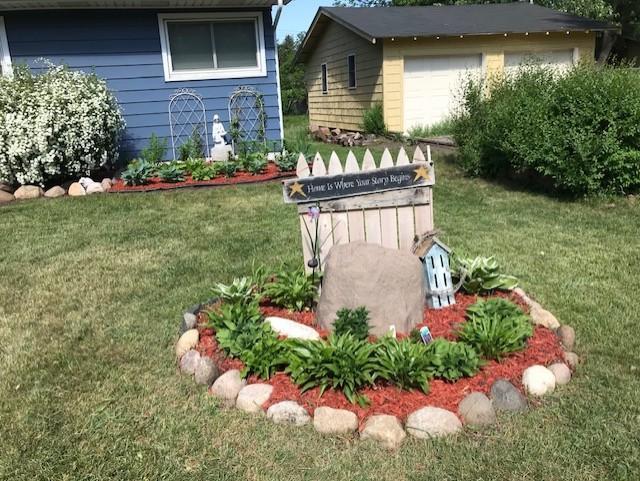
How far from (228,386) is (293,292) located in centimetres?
91

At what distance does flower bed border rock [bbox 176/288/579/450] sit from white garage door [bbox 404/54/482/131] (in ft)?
40.3

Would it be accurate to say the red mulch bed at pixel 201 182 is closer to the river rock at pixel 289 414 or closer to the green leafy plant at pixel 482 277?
the green leafy plant at pixel 482 277

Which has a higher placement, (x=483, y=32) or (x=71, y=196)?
(x=483, y=32)

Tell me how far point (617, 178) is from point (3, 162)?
831 cm

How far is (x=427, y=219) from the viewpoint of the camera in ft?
12.4

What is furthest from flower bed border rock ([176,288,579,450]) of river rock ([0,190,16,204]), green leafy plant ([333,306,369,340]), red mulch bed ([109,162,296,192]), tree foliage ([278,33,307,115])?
tree foliage ([278,33,307,115])

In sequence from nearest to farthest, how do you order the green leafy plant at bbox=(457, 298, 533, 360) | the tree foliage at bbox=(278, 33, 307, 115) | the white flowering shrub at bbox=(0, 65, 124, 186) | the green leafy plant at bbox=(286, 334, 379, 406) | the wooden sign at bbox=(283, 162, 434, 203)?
the green leafy plant at bbox=(286, 334, 379, 406) → the green leafy plant at bbox=(457, 298, 533, 360) → the wooden sign at bbox=(283, 162, 434, 203) → the white flowering shrub at bbox=(0, 65, 124, 186) → the tree foliage at bbox=(278, 33, 307, 115)

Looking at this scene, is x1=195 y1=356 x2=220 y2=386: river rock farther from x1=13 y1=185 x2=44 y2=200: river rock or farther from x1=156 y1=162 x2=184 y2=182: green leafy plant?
x1=13 y1=185 x2=44 y2=200: river rock

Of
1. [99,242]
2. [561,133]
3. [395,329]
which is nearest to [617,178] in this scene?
[561,133]

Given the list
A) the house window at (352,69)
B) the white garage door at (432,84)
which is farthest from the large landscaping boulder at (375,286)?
the house window at (352,69)

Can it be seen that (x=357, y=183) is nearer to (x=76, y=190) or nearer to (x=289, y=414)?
(x=289, y=414)

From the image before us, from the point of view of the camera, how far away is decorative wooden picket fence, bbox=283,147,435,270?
358cm

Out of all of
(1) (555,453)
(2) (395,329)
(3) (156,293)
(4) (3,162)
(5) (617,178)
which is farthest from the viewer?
(4) (3,162)

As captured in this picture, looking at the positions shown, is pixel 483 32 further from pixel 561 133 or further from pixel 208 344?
pixel 208 344
